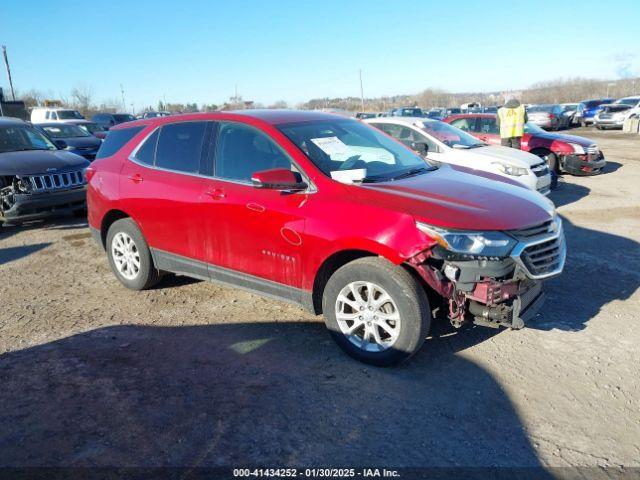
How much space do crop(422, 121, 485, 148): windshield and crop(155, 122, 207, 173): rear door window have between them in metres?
5.72

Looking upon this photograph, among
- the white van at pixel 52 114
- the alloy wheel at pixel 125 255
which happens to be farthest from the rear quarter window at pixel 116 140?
the white van at pixel 52 114

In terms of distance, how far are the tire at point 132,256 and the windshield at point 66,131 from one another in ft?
34.9

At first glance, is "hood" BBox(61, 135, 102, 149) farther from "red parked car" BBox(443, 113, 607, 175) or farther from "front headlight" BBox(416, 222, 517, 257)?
"front headlight" BBox(416, 222, 517, 257)

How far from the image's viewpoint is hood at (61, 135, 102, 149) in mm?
13414

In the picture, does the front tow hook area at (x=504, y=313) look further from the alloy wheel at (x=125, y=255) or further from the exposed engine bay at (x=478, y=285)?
the alloy wheel at (x=125, y=255)

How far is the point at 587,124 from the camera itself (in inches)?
1325

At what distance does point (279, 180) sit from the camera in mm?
3764

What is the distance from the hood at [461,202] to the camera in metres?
3.40

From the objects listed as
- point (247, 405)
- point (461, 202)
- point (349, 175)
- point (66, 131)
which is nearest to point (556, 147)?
point (461, 202)

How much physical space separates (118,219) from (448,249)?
3.69 metres

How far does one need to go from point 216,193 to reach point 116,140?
1.88 meters

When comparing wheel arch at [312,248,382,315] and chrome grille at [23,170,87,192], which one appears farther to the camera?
chrome grille at [23,170,87,192]

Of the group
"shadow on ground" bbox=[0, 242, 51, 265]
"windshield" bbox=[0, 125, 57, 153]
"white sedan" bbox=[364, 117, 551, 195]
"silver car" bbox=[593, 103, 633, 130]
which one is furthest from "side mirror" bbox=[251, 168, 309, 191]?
"silver car" bbox=[593, 103, 633, 130]

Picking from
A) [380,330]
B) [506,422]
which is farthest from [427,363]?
[506,422]
